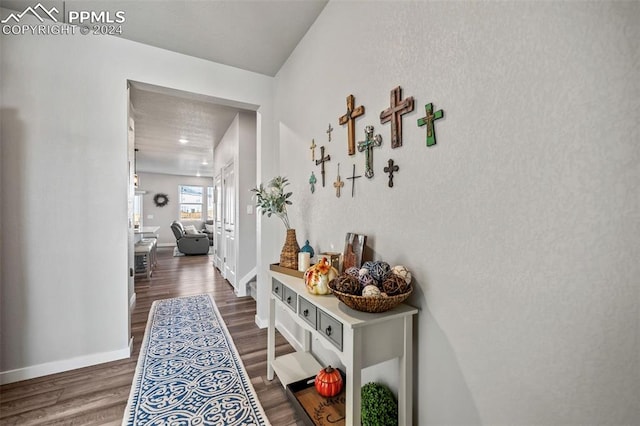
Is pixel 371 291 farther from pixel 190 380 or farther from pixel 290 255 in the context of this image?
pixel 190 380

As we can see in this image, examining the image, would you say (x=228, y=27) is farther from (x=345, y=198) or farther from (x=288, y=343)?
(x=288, y=343)

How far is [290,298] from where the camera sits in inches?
65.5

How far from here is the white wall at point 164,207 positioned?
943 cm

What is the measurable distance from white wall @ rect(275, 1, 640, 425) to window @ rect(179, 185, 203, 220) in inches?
397

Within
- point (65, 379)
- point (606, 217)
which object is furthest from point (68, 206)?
point (606, 217)

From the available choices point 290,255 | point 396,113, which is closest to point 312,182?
point 290,255

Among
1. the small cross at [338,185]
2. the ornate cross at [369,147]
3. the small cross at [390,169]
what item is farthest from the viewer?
the small cross at [338,185]

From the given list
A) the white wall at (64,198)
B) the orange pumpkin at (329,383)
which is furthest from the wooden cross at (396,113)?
the white wall at (64,198)

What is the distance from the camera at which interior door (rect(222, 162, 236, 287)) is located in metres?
4.38

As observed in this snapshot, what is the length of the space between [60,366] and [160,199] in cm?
854

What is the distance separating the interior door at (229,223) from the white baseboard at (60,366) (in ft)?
6.46

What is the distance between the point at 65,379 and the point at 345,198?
8.07 ft

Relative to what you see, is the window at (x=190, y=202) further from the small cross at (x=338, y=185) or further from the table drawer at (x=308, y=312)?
the table drawer at (x=308, y=312)

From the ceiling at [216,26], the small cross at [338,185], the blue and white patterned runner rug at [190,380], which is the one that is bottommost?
the blue and white patterned runner rug at [190,380]
